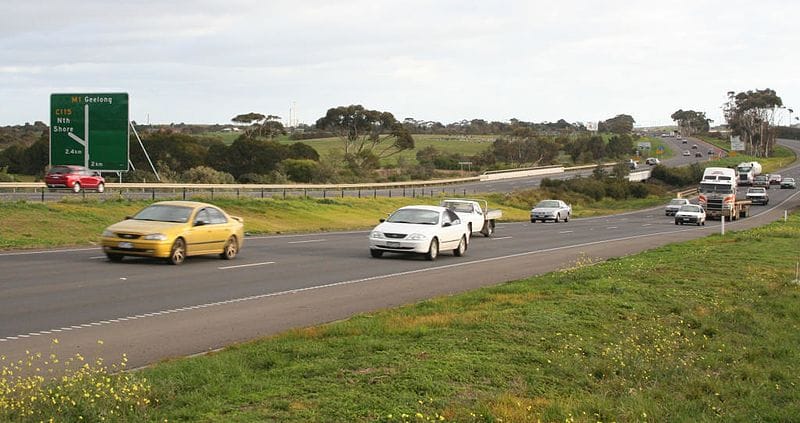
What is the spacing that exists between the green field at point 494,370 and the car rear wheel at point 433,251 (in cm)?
911

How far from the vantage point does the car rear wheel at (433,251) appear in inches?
931

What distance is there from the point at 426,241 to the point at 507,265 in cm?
223

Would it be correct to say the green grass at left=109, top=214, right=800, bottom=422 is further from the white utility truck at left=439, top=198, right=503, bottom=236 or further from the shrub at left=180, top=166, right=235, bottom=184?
the shrub at left=180, top=166, right=235, bottom=184

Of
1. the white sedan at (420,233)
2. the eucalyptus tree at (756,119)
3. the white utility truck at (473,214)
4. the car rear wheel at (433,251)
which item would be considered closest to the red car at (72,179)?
the white utility truck at (473,214)

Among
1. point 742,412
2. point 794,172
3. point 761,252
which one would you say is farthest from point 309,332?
point 794,172

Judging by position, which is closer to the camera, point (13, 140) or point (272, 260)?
point (272, 260)

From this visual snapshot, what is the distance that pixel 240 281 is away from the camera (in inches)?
689

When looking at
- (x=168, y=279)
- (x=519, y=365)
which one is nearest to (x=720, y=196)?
(x=168, y=279)

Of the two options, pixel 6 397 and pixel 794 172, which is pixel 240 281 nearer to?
pixel 6 397

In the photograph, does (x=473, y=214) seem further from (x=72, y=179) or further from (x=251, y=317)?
(x=72, y=179)

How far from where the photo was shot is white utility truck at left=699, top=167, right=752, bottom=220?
186 feet

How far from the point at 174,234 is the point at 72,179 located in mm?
26648

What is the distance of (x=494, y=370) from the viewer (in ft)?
28.2

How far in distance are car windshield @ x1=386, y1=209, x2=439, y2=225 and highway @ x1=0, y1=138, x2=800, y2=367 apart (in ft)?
3.42
